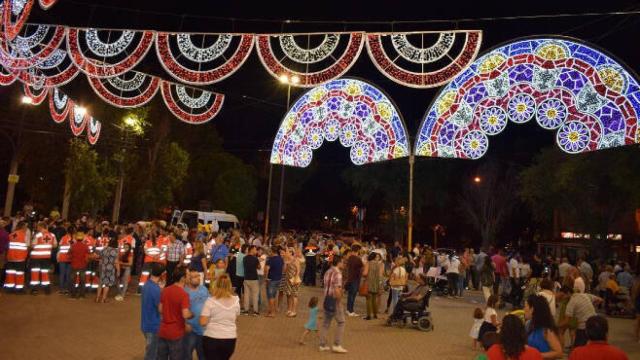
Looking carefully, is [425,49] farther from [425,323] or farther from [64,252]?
[64,252]

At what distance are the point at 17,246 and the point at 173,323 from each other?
31.1 feet

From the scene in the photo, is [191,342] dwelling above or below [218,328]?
below

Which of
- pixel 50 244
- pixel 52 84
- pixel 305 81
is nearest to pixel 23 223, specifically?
pixel 50 244

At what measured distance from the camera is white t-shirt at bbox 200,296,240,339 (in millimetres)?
6215

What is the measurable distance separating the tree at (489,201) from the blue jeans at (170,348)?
144 feet

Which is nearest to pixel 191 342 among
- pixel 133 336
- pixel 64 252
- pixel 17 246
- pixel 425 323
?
pixel 133 336

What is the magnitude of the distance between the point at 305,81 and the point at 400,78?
2.80 meters

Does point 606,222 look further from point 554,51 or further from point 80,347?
point 80,347

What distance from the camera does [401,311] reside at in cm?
1309

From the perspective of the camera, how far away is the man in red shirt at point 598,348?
460 centimetres

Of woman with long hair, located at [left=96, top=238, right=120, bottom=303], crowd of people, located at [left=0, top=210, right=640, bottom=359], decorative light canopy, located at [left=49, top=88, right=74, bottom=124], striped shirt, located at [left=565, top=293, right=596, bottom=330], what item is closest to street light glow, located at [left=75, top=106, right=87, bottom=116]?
decorative light canopy, located at [left=49, top=88, right=74, bottom=124]

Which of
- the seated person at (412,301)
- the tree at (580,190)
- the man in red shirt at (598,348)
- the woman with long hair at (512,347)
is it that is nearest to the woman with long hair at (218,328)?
the woman with long hair at (512,347)

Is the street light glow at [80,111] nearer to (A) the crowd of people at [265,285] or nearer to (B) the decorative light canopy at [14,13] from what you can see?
(A) the crowd of people at [265,285]

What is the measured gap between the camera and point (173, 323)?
20.8 ft
